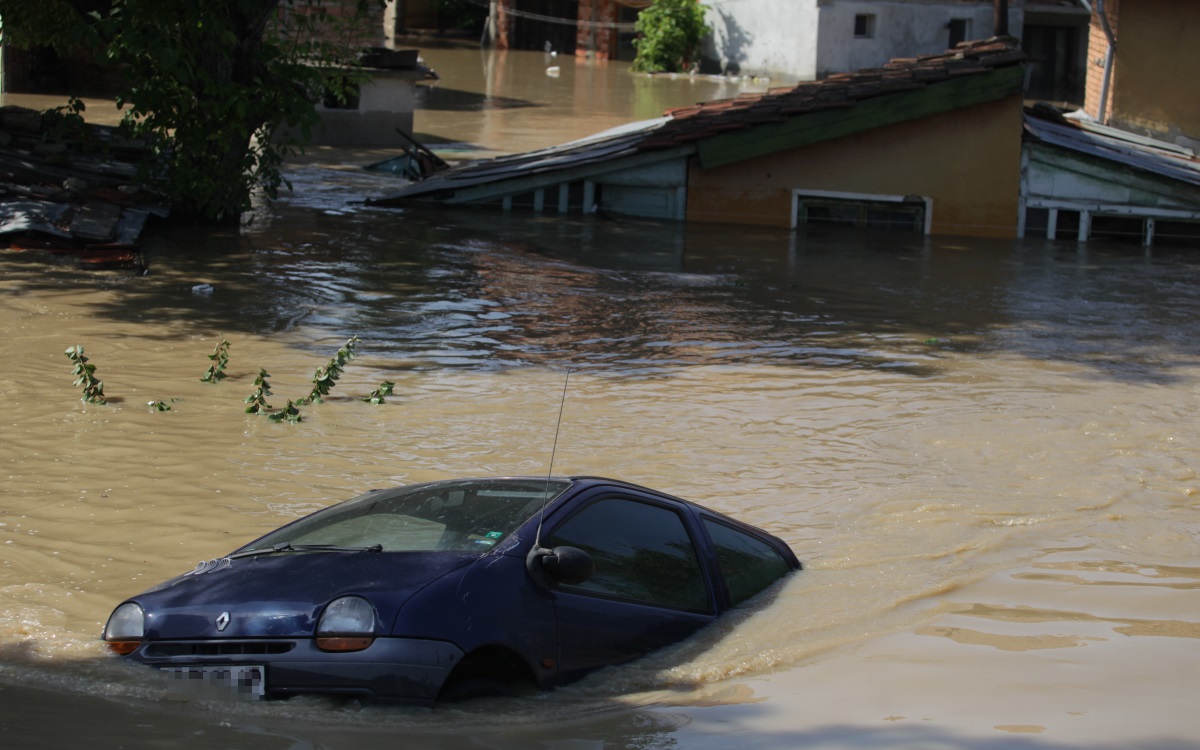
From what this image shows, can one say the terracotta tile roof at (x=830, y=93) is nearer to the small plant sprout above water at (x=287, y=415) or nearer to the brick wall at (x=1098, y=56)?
the brick wall at (x=1098, y=56)

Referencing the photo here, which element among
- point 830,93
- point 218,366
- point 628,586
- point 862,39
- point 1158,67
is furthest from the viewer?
point 862,39

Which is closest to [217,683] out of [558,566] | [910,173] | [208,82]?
[558,566]

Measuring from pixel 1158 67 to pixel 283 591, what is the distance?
25.9m

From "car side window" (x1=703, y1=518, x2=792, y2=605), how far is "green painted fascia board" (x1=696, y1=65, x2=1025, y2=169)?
603 inches

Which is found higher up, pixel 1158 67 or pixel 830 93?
pixel 1158 67

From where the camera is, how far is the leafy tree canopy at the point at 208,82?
1725 centimetres

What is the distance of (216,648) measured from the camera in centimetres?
494

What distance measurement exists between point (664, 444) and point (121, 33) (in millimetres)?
10553

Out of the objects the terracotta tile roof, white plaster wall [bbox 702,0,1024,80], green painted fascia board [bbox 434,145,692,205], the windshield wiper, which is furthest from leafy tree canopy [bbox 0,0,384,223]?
white plaster wall [bbox 702,0,1024,80]

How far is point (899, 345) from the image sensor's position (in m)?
14.1

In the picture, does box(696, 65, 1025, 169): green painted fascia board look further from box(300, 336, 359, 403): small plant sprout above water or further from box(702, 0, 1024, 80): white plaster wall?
box(702, 0, 1024, 80): white plaster wall

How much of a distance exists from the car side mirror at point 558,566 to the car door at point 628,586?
12 cm

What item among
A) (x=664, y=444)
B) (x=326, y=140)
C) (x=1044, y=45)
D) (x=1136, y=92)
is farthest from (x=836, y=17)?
(x=664, y=444)

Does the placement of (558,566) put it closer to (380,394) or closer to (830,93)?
(380,394)
